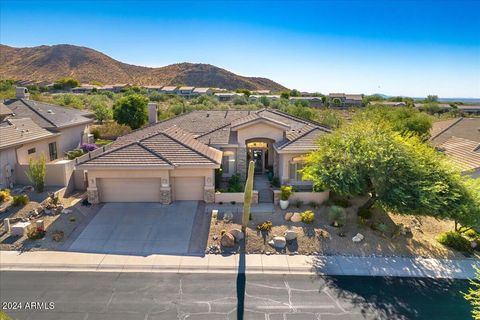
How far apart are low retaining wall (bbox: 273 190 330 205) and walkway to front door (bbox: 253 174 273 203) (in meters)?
0.86

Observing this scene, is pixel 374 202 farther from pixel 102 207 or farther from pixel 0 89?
pixel 0 89

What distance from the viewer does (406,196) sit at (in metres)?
17.7

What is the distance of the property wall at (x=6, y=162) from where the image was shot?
23.8 metres

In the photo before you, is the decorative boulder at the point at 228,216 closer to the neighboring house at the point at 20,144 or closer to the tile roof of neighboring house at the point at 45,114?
the neighboring house at the point at 20,144

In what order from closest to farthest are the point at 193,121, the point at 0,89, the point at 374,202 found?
the point at 374,202 → the point at 193,121 → the point at 0,89

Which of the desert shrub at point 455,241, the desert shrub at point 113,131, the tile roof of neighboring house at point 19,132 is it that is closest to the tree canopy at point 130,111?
the desert shrub at point 113,131

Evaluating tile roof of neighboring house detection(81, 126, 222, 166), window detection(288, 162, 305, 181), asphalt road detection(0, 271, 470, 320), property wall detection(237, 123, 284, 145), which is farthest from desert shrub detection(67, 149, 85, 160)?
window detection(288, 162, 305, 181)

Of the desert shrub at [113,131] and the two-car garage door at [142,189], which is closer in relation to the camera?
the two-car garage door at [142,189]

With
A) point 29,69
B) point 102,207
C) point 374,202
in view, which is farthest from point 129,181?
point 29,69

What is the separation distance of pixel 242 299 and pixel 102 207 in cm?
1301

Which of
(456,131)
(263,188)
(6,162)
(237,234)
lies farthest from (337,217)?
(456,131)

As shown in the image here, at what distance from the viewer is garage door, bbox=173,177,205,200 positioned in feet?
75.4

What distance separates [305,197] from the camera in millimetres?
22609

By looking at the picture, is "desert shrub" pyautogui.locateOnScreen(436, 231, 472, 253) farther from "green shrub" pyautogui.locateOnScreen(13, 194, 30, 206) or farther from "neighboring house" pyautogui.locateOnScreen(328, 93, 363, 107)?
"neighboring house" pyautogui.locateOnScreen(328, 93, 363, 107)
